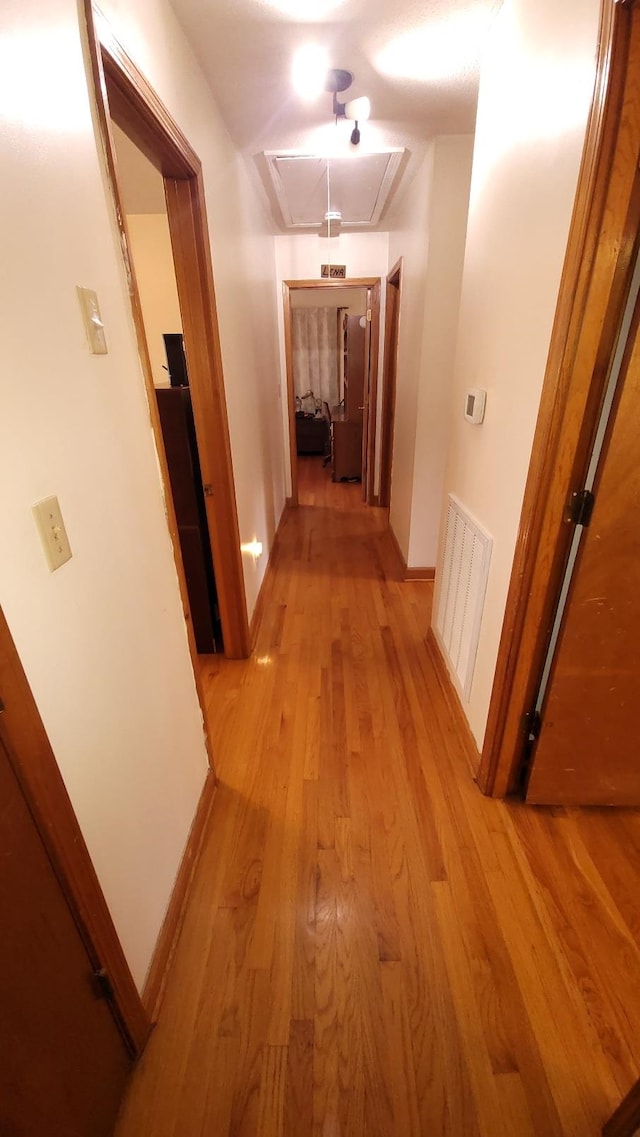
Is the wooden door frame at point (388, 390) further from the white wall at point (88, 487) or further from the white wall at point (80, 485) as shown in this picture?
the white wall at point (80, 485)

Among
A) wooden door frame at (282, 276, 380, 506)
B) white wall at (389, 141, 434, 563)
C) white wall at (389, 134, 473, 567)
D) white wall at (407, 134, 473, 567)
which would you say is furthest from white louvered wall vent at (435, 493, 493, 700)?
wooden door frame at (282, 276, 380, 506)

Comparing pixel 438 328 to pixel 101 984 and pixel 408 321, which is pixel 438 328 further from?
pixel 101 984

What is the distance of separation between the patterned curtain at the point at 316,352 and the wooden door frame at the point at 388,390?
3.11 m

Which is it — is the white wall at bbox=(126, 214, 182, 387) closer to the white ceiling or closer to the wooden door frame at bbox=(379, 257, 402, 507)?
the white ceiling

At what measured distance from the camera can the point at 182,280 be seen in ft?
5.35

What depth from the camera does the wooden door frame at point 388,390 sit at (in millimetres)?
3443

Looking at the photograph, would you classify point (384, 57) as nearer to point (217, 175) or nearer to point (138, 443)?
point (217, 175)

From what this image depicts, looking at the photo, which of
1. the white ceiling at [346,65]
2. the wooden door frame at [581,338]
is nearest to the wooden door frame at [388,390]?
the white ceiling at [346,65]

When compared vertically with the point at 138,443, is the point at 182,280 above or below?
above

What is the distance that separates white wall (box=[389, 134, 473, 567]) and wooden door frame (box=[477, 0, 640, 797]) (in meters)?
1.63

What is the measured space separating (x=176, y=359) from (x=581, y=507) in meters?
1.70

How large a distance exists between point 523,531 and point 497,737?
27.6 inches

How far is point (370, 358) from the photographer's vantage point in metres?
3.97

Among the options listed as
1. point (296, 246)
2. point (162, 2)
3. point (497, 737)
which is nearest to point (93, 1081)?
point (497, 737)
